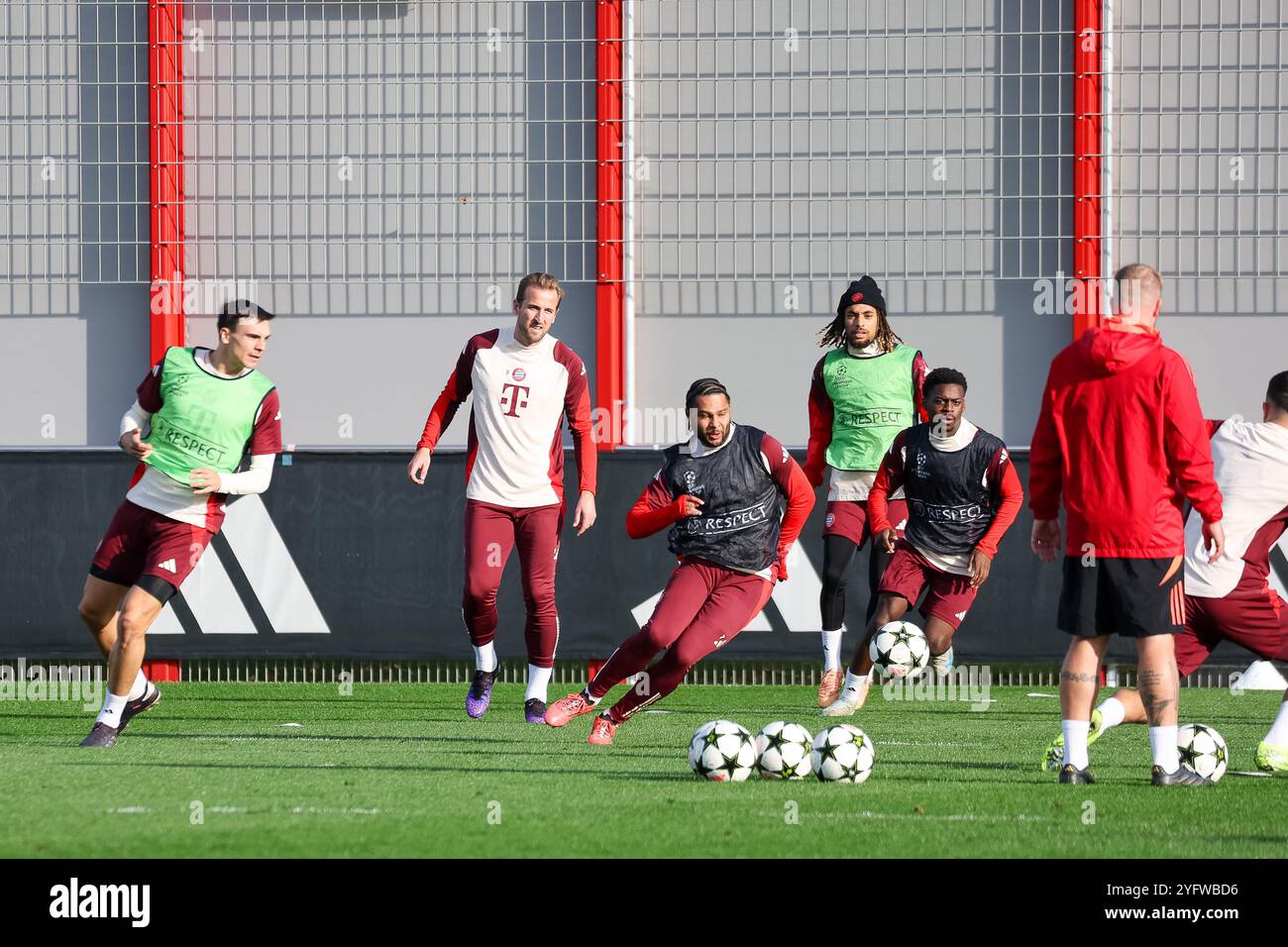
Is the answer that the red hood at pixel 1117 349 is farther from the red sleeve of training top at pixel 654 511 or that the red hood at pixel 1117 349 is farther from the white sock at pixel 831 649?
the white sock at pixel 831 649

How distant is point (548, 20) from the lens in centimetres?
1352

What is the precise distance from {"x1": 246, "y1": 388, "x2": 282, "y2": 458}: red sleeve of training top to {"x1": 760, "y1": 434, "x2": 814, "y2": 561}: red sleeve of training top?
2.22 meters

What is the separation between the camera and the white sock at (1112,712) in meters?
7.60

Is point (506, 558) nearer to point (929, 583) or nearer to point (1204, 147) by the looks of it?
point (929, 583)

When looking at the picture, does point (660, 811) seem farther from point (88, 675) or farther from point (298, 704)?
point (88, 675)

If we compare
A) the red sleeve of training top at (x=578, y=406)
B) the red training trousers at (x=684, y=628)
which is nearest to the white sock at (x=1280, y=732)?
the red training trousers at (x=684, y=628)

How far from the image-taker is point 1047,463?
6.96 m

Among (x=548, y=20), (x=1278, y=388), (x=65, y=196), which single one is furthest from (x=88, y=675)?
(x=1278, y=388)

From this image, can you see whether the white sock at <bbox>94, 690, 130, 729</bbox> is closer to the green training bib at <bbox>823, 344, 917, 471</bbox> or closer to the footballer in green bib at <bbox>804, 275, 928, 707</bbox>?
the footballer in green bib at <bbox>804, 275, 928, 707</bbox>

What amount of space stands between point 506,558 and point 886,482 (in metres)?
1.96

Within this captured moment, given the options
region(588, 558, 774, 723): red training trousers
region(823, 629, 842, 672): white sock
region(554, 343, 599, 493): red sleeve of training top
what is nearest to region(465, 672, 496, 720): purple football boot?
region(554, 343, 599, 493): red sleeve of training top

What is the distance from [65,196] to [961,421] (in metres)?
7.20

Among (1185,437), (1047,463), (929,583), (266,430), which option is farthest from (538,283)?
(1185,437)

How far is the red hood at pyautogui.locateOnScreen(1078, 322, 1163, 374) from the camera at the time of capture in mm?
6758
